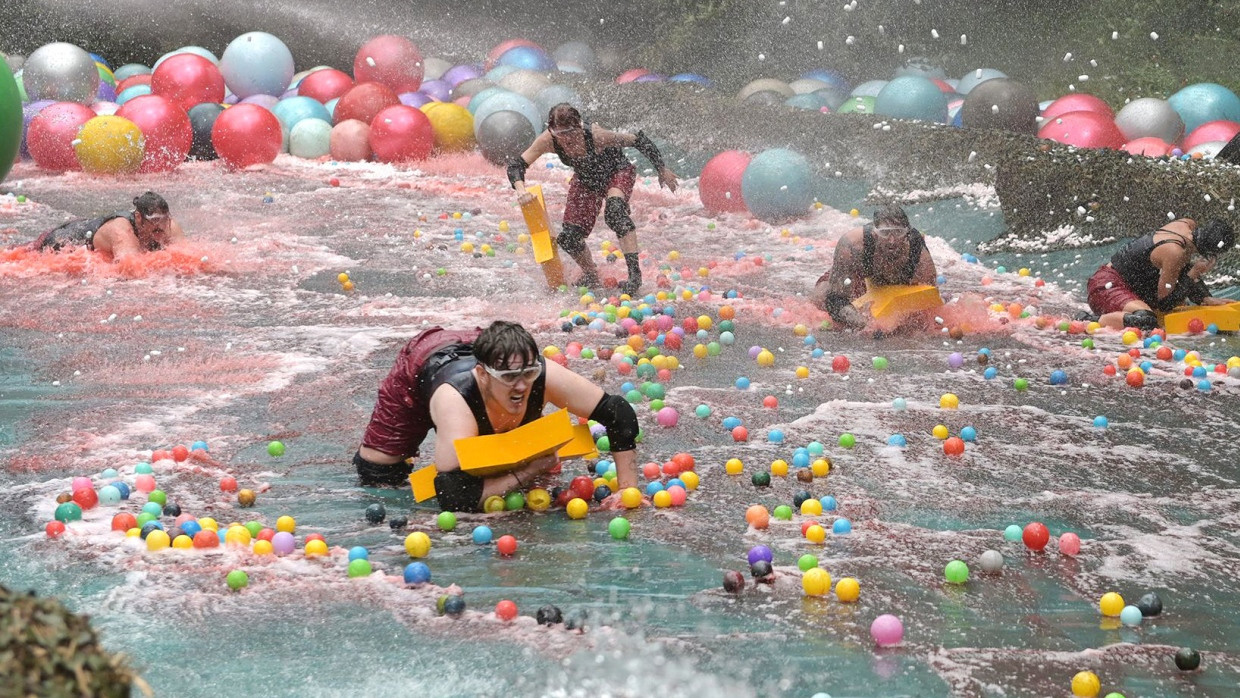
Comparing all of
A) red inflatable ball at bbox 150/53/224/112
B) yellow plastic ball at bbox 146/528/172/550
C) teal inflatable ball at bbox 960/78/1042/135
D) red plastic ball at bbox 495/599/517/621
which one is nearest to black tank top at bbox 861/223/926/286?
teal inflatable ball at bbox 960/78/1042/135

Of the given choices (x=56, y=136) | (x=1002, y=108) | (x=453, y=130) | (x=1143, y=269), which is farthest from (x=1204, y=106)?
(x=56, y=136)

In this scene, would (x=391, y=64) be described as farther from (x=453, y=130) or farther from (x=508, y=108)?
(x=508, y=108)

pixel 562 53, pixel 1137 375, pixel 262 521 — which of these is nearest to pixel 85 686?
pixel 262 521

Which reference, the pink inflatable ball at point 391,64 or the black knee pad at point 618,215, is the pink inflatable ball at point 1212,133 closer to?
the black knee pad at point 618,215

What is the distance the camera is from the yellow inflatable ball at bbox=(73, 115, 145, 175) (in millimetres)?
13492

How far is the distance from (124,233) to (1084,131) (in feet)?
27.0

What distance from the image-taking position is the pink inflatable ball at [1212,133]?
12023 mm

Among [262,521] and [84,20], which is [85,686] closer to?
[262,521]

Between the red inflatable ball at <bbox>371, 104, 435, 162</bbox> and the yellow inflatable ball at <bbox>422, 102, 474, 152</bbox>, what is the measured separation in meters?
0.20

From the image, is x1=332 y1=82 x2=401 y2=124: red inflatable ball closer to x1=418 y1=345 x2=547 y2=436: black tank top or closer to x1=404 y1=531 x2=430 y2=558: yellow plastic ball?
x1=418 y1=345 x2=547 y2=436: black tank top

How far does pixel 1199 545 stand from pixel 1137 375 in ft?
7.79

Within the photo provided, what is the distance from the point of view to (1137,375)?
23.3 feet

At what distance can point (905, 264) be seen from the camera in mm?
8234

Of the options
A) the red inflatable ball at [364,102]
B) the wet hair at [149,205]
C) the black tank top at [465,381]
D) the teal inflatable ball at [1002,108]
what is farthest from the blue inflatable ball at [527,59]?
the black tank top at [465,381]
